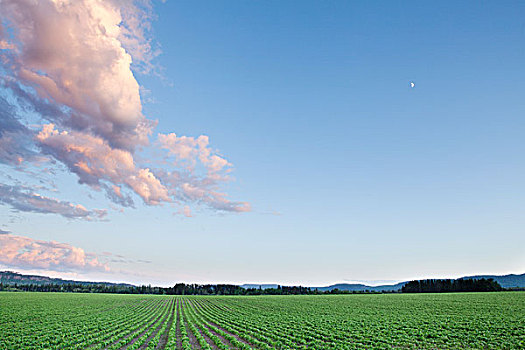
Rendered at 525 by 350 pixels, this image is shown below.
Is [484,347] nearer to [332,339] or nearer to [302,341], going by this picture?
[332,339]

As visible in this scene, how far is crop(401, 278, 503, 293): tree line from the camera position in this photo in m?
137

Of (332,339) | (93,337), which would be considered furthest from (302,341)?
(93,337)

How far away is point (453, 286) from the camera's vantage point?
152 m

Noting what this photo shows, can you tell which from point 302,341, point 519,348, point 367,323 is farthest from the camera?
point 367,323

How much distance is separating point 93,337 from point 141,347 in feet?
22.1

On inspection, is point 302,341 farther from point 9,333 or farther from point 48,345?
point 9,333

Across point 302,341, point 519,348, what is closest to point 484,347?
point 519,348

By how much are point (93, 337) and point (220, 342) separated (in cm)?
1147

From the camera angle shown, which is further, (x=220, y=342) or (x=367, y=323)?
(x=367, y=323)

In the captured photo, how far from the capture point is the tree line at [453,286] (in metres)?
137

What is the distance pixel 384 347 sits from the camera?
77.9ft

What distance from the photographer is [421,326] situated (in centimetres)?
3350

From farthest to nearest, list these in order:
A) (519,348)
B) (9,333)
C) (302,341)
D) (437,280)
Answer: (437,280) < (9,333) < (302,341) < (519,348)

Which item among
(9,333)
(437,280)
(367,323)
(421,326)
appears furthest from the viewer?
(437,280)
